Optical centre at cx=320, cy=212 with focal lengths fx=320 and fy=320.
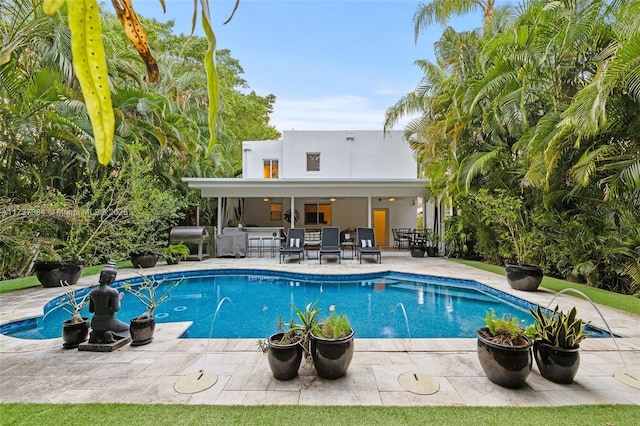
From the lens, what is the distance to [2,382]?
3.04 metres

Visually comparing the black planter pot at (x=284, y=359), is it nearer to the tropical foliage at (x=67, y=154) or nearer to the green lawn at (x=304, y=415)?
the green lawn at (x=304, y=415)

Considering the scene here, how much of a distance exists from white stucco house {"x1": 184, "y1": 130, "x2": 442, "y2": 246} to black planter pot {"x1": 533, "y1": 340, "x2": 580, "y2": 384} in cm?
919

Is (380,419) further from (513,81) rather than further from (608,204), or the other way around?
(513,81)

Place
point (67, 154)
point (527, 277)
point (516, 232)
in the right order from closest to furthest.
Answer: point (527, 277) → point (67, 154) → point (516, 232)

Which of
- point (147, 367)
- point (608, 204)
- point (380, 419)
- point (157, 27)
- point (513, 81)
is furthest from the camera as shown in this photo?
point (157, 27)

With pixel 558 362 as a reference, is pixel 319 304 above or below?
below

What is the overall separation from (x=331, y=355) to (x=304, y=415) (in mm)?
593

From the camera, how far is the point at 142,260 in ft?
31.1

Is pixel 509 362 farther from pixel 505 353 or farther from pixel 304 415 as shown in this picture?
pixel 304 415

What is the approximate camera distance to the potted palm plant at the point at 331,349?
3.00m

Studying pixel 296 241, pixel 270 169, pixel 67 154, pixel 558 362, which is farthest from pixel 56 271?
pixel 270 169

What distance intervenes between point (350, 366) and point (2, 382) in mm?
3357

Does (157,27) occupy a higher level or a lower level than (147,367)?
higher

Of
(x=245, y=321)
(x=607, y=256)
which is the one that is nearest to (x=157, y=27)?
(x=245, y=321)
